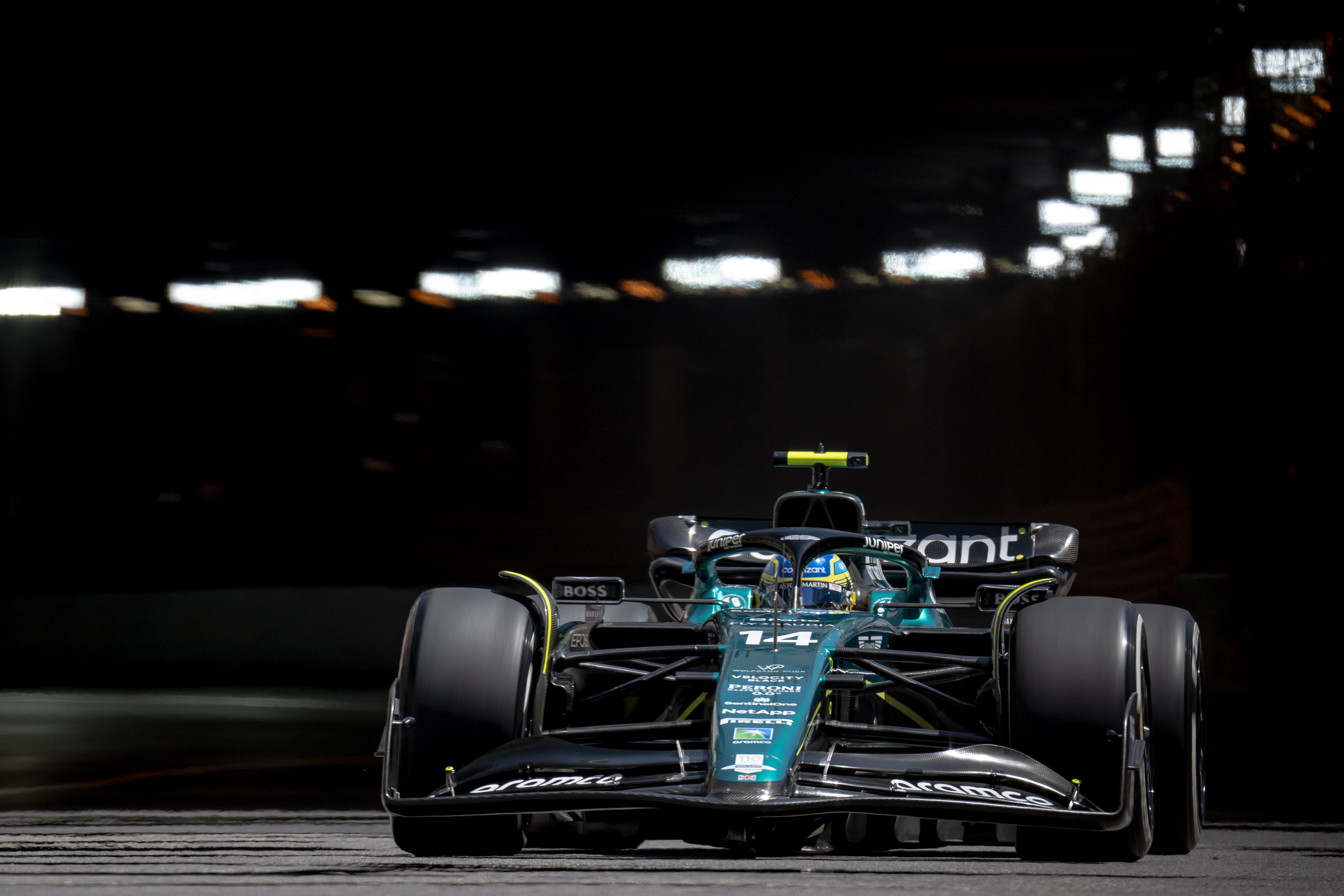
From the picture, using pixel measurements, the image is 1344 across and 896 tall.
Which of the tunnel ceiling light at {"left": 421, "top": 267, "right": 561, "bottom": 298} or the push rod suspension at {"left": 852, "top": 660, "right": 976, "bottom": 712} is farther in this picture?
the tunnel ceiling light at {"left": 421, "top": 267, "right": 561, "bottom": 298}

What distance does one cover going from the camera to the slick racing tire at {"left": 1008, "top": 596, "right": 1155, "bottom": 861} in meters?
4.60

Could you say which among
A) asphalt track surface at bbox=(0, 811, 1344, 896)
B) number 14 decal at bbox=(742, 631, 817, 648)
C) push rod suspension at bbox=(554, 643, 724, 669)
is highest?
number 14 decal at bbox=(742, 631, 817, 648)

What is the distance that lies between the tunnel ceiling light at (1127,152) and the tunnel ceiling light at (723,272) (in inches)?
107

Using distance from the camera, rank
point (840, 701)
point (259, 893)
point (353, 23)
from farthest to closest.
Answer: point (353, 23), point (840, 701), point (259, 893)

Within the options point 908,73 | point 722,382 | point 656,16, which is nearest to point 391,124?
point 656,16

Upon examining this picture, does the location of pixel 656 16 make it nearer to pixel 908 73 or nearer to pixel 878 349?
pixel 908 73

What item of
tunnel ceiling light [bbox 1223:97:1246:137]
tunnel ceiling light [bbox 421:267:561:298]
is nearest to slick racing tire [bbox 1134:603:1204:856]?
tunnel ceiling light [bbox 1223:97:1246:137]

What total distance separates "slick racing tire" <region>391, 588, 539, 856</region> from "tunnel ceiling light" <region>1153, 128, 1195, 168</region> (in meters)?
8.20

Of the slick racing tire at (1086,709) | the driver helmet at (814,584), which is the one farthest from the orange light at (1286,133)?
the slick racing tire at (1086,709)

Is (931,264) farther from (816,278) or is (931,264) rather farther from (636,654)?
(636,654)

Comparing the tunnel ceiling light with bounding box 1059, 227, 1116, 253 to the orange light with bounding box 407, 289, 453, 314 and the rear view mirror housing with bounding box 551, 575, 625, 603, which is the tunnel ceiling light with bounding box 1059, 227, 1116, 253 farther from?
the rear view mirror housing with bounding box 551, 575, 625, 603

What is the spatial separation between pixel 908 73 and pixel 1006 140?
3.04ft

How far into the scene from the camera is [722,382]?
12.0 m

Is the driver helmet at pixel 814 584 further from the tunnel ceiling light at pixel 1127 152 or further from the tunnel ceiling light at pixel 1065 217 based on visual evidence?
the tunnel ceiling light at pixel 1127 152
